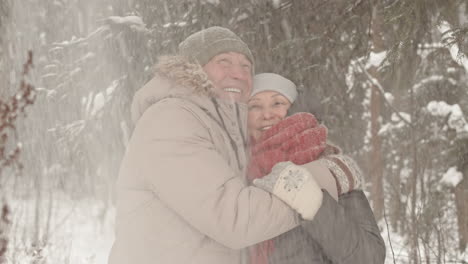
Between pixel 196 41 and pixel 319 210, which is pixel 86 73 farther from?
pixel 319 210

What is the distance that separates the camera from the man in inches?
76.2

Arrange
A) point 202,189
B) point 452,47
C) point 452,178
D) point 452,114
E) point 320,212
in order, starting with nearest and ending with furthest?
point 202,189
point 320,212
point 452,47
point 452,178
point 452,114

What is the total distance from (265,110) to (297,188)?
0.92 metres

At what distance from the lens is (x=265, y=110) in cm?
285

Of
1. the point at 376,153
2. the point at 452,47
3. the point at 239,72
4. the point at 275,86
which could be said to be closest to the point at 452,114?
the point at 376,153

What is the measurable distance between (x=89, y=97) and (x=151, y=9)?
2.04m

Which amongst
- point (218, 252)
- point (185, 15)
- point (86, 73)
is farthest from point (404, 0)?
point (86, 73)

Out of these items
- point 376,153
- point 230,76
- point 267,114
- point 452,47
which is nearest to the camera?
point 230,76

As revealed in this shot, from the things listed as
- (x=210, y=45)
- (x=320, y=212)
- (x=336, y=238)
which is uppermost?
(x=210, y=45)

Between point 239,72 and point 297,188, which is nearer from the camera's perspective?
point 297,188

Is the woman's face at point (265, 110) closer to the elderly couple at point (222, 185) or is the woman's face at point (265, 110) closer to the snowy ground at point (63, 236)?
the elderly couple at point (222, 185)

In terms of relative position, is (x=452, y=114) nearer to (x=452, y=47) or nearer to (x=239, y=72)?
(x=452, y=47)

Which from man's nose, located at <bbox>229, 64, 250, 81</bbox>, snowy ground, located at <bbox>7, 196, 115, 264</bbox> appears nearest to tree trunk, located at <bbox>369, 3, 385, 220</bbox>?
snowy ground, located at <bbox>7, 196, 115, 264</bbox>

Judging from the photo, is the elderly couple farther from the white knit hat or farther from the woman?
the white knit hat
